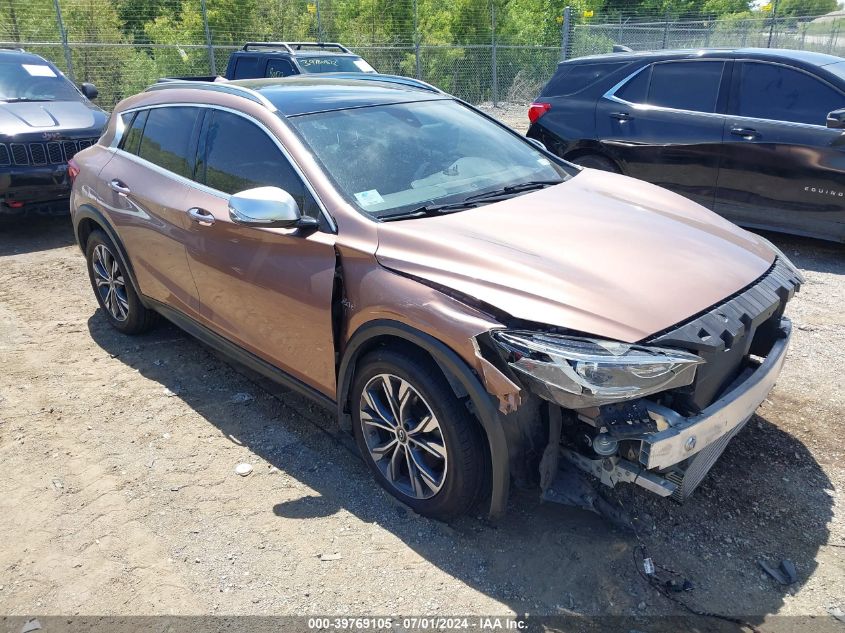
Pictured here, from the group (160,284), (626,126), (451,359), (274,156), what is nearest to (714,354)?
(451,359)

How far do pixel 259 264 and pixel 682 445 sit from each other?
84.9 inches

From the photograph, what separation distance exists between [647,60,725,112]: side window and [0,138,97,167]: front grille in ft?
20.7

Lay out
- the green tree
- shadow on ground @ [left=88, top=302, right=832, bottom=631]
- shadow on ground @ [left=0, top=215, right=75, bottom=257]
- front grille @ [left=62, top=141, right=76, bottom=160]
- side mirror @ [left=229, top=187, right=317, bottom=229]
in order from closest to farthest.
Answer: shadow on ground @ [left=88, top=302, right=832, bottom=631] → side mirror @ [left=229, top=187, right=317, bottom=229] → shadow on ground @ [left=0, top=215, right=75, bottom=257] → front grille @ [left=62, top=141, right=76, bottom=160] → the green tree

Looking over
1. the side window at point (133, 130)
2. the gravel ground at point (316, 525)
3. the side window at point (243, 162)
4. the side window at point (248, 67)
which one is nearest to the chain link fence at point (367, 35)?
the side window at point (248, 67)

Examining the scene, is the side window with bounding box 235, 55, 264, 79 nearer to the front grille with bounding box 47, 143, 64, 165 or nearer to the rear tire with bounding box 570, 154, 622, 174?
the front grille with bounding box 47, 143, 64, 165

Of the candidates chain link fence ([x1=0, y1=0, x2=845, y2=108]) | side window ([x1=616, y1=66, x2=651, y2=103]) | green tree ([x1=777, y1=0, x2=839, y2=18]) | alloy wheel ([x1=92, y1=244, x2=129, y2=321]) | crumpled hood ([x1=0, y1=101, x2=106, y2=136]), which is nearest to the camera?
alloy wheel ([x1=92, y1=244, x2=129, y2=321])

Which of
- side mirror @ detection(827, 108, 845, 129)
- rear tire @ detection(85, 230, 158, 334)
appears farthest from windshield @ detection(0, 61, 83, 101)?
side mirror @ detection(827, 108, 845, 129)

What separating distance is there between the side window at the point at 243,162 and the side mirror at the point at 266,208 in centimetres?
16

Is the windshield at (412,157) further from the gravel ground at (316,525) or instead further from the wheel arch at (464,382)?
the gravel ground at (316,525)

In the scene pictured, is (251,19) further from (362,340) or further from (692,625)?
(692,625)

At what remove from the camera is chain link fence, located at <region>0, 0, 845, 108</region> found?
54.4 feet

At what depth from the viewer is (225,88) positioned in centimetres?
400

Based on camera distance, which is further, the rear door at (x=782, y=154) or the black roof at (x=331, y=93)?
the rear door at (x=782, y=154)

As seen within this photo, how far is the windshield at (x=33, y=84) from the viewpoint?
8.30 m
